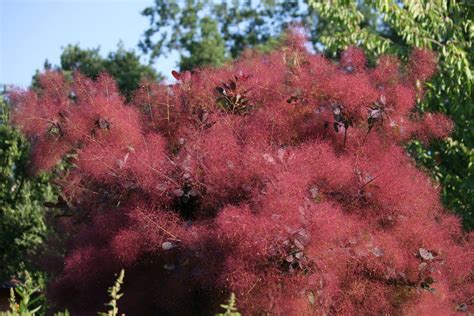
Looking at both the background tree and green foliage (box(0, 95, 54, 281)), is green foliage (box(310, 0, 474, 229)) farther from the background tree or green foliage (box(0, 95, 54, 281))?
green foliage (box(0, 95, 54, 281))

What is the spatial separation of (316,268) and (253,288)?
16.4 inches

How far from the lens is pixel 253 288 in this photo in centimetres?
545

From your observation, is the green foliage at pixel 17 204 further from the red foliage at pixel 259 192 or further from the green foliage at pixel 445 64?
the red foliage at pixel 259 192

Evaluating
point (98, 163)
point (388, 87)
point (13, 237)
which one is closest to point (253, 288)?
point (98, 163)

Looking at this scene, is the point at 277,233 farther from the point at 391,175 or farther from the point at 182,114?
the point at 182,114

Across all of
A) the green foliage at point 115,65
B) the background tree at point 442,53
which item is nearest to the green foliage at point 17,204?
the background tree at point 442,53

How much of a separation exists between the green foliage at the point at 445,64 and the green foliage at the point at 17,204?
18.2 ft

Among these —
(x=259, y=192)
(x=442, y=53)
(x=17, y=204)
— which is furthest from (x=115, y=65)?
(x=259, y=192)

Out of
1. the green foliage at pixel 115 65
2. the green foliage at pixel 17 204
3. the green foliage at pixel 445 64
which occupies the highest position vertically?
the green foliage at pixel 445 64

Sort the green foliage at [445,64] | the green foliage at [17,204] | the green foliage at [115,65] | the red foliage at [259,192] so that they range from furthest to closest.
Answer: the green foliage at [115,65]
the green foliage at [17,204]
the green foliage at [445,64]
the red foliage at [259,192]

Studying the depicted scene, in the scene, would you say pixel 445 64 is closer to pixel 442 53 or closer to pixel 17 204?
pixel 442 53

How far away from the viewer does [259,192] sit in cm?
554

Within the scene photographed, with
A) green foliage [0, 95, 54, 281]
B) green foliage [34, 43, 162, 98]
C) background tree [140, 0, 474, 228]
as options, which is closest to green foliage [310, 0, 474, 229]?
background tree [140, 0, 474, 228]

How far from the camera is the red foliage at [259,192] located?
17.7 feet
